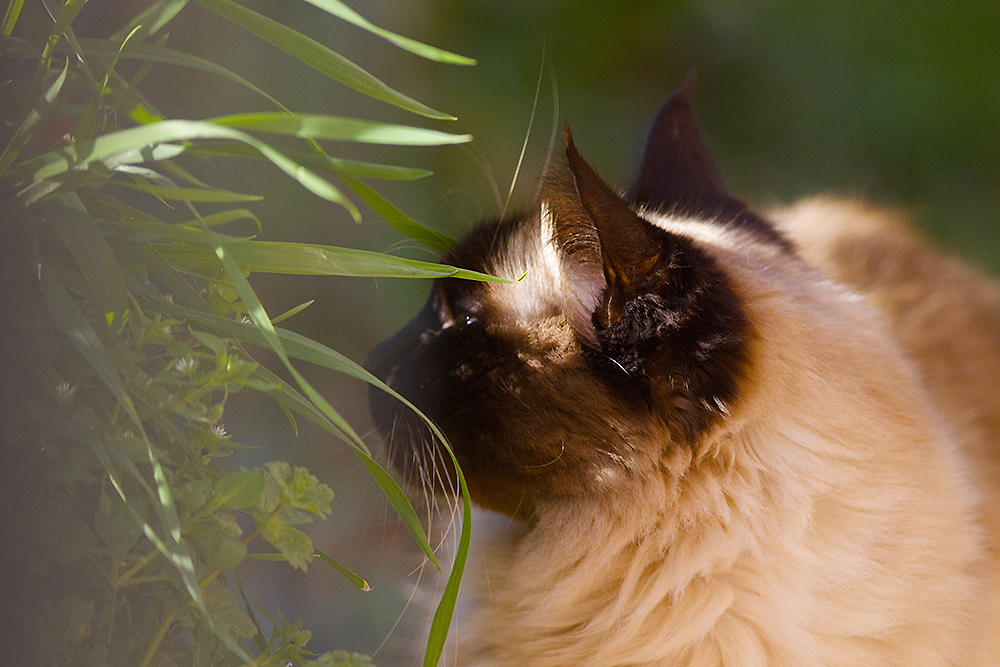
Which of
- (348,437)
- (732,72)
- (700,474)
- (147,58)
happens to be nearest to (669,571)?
(700,474)

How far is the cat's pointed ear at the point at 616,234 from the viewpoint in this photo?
0.45 m

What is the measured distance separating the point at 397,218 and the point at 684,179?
461 millimetres

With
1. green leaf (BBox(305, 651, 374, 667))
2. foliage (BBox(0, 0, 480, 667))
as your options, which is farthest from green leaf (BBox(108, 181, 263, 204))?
green leaf (BBox(305, 651, 374, 667))

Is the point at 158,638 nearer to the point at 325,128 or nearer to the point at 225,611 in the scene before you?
the point at 225,611

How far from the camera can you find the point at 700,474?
0.55 meters

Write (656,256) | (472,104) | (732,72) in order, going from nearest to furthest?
1. (656,256)
2. (472,104)
3. (732,72)

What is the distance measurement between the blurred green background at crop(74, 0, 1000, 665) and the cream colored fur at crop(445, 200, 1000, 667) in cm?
19

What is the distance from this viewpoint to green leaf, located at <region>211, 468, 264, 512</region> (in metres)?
0.34

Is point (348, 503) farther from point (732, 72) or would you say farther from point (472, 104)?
point (732, 72)

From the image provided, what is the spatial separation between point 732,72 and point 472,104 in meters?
0.54

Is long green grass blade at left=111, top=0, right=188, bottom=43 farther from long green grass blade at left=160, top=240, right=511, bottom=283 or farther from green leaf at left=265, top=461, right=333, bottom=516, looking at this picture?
green leaf at left=265, top=461, right=333, bottom=516

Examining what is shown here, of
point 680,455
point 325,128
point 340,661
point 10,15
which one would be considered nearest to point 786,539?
point 680,455

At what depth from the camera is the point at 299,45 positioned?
380 millimetres

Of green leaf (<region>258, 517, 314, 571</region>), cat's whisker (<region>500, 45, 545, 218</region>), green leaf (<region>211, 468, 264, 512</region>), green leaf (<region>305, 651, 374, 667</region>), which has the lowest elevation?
green leaf (<region>305, 651, 374, 667</region>)
